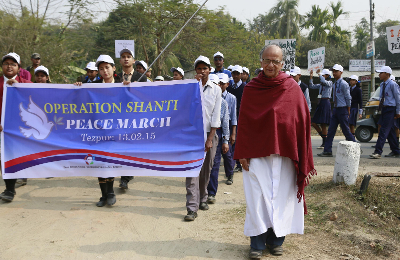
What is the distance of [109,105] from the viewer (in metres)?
5.31

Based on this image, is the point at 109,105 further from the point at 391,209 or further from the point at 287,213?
the point at 391,209

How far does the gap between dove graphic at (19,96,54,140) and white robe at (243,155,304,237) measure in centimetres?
312

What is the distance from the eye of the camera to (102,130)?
209 inches

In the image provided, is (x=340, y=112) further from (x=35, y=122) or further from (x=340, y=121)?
(x=35, y=122)

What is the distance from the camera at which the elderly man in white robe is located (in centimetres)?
362

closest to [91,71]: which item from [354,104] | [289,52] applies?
[289,52]

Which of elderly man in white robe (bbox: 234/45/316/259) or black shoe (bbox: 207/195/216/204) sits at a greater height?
elderly man in white robe (bbox: 234/45/316/259)

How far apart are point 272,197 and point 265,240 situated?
447mm

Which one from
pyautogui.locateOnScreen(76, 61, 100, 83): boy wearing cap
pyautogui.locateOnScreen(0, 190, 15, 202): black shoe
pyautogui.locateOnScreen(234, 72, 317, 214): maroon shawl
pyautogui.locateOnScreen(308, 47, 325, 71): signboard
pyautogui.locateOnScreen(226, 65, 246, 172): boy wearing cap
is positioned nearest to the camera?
pyautogui.locateOnScreen(234, 72, 317, 214): maroon shawl

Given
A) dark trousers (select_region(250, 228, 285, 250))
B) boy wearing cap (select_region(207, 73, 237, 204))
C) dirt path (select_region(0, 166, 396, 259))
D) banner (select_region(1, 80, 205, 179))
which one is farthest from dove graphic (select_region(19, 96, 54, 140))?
dark trousers (select_region(250, 228, 285, 250))

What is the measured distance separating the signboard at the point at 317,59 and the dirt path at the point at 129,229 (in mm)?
9338

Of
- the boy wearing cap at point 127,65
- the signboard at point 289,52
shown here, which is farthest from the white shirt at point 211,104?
the signboard at point 289,52

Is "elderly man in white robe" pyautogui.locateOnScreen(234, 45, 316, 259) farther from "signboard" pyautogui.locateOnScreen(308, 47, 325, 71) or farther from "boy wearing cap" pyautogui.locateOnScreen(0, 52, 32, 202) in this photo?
"signboard" pyautogui.locateOnScreen(308, 47, 325, 71)

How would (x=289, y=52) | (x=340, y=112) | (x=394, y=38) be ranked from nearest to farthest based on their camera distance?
(x=340, y=112), (x=289, y=52), (x=394, y=38)
